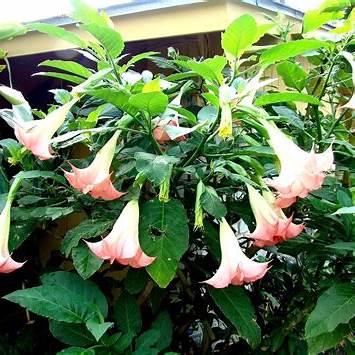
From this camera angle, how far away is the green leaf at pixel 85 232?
3.18 ft

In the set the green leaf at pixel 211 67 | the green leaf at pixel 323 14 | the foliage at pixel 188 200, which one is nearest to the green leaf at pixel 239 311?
the foliage at pixel 188 200

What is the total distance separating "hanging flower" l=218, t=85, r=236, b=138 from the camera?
770mm

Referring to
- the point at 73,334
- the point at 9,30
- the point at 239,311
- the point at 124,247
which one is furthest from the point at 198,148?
the point at 9,30

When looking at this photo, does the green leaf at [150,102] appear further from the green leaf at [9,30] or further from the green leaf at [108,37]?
the green leaf at [9,30]

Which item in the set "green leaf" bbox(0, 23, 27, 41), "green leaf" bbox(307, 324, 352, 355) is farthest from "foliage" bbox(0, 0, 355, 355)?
"green leaf" bbox(0, 23, 27, 41)

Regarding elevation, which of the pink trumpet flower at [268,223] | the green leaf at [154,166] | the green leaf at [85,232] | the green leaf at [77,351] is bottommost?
the green leaf at [77,351]

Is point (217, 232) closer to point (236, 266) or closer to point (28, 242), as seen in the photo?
point (236, 266)

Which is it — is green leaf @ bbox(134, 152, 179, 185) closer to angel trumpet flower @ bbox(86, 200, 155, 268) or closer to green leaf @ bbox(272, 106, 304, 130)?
angel trumpet flower @ bbox(86, 200, 155, 268)

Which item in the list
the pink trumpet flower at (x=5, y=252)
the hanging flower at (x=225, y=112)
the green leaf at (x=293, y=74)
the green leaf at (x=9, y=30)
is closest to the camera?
the hanging flower at (x=225, y=112)

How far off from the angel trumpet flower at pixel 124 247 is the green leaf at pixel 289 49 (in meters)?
0.38

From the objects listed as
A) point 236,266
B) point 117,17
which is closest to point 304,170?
point 236,266

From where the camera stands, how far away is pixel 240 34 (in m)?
0.85

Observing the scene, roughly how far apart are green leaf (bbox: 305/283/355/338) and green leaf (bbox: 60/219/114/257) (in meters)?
0.43

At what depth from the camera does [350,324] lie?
0.95 meters
